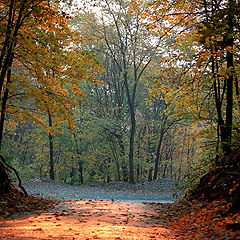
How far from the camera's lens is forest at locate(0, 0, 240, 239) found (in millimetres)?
6484

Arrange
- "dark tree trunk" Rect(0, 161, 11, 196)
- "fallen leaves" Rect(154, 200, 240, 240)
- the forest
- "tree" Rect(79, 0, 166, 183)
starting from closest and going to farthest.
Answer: "fallen leaves" Rect(154, 200, 240, 240) < the forest < "dark tree trunk" Rect(0, 161, 11, 196) < "tree" Rect(79, 0, 166, 183)

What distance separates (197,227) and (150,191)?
1223 cm

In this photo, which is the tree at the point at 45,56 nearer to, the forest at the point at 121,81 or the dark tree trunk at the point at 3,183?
the forest at the point at 121,81

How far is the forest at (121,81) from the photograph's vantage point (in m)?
6.48

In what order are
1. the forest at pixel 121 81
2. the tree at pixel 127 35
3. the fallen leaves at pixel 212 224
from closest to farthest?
the fallen leaves at pixel 212 224 < the forest at pixel 121 81 < the tree at pixel 127 35

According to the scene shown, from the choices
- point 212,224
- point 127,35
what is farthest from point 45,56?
point 127,35

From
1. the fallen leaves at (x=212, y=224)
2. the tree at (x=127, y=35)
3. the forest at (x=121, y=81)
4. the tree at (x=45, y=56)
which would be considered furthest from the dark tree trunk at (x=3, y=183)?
the tree at (x=127, y=35)

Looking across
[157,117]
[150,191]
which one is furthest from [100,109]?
[150,191]

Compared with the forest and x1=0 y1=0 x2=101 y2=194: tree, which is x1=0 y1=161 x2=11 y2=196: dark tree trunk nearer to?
the forest

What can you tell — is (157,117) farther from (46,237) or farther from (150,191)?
(46,237)

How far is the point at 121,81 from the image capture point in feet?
71.9

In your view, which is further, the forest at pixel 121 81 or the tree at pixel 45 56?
the tree at pixel 45 56

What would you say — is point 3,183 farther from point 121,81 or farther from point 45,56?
point 121,81

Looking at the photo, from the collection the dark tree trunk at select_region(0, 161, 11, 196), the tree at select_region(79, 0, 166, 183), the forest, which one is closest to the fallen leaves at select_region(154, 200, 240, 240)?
the forest
